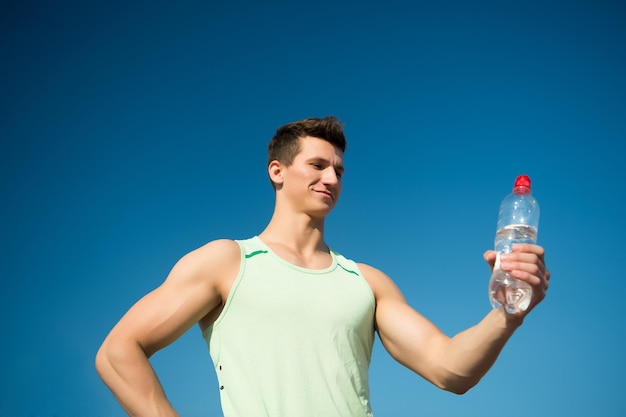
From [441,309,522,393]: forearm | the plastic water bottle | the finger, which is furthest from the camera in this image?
[441,309,522,393]: forearm

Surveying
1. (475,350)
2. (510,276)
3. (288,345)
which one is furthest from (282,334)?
(510,276)

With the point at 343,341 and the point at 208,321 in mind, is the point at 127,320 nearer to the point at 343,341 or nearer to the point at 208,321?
the point at 208,321

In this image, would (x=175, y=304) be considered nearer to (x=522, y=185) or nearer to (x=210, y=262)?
(x=210, y=262)

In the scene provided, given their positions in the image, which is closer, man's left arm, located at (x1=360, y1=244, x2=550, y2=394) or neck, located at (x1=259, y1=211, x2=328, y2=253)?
man's left arm, located at (x1=360, y1=244, x2=550, y2=394)

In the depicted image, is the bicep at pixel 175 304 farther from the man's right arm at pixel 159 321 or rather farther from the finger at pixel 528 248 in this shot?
the finger at pixel 528 248

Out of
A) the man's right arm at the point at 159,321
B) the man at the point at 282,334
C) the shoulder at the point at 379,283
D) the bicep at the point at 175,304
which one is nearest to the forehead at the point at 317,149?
the man at the point at 282,334

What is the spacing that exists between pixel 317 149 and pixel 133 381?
2.74m

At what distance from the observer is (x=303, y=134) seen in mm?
6316

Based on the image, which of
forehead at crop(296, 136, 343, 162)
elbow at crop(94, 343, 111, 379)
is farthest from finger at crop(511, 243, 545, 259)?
elbow at crop(94, 343, 111, 379)

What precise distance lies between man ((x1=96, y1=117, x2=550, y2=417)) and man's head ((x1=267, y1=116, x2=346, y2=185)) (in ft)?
3.17

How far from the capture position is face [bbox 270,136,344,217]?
6.02 metres

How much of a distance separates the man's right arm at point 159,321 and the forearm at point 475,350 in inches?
76.0

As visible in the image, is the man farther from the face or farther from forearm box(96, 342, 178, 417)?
the face

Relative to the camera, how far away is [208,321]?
17.9 feet
